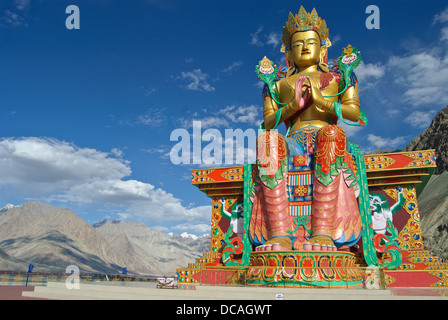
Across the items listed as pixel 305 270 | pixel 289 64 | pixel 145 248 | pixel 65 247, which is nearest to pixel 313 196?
pixel 305 270

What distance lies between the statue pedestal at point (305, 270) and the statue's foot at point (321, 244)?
0.50 ft

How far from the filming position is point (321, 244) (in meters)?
7.31

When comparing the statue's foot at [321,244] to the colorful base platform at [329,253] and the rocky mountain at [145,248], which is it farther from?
the rocky mountain at [145,248]

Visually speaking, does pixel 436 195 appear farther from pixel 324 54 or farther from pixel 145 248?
pixel 145 248

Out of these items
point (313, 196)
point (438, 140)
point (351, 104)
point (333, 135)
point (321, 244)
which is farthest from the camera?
point (438, 140)

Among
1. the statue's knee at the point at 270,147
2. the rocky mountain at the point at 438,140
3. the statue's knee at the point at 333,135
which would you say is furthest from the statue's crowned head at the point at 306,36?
the rocky mountain at the point at 438,140

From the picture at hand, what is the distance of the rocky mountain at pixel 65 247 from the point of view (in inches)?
1227

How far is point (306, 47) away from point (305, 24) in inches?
29.7

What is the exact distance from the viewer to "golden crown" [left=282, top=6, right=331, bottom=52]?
10.7 meters

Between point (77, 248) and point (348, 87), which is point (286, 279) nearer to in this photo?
point (348, 87)

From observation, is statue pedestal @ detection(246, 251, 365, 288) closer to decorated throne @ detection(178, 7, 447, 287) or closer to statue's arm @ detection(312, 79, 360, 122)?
decorated throne @ detection(178, 7, 447, 287)

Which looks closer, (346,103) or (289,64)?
(346,103)

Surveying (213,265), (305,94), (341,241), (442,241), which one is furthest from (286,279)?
(442,241)
